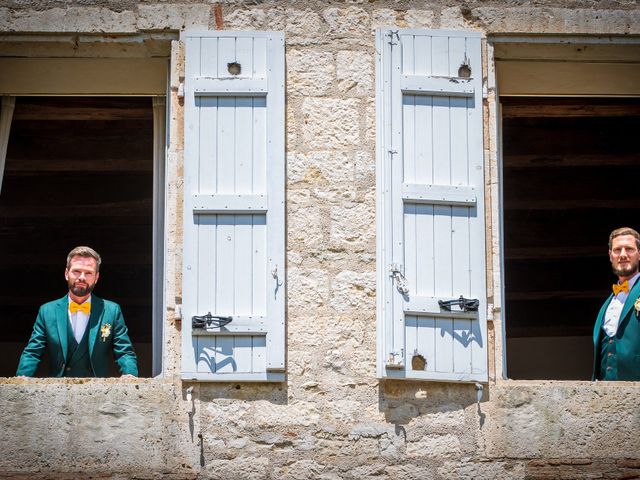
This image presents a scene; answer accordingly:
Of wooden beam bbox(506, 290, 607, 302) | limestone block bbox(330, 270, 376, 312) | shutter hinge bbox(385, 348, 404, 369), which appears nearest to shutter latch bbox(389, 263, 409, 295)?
limestone block bbox(330, 270, 376, 312)

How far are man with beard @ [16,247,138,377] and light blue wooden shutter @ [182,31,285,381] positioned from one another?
0.62m

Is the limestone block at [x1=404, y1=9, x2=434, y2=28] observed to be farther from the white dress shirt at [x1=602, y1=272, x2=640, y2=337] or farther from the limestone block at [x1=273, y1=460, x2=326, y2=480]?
the limestone block at [x1=273, y1=460, x2=326, y2=480]

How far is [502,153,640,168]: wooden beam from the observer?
924cm

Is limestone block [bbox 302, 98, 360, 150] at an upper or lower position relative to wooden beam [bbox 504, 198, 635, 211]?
upper

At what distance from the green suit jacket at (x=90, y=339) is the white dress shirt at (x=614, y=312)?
2.33 metres

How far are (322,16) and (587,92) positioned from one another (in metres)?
1.51

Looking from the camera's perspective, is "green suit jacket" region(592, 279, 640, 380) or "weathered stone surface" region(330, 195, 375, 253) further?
"green suit jacket" region(592, 279, 640, 380)

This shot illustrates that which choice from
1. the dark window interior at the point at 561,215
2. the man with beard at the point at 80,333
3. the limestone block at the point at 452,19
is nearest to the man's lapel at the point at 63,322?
the man with beard at the point at 80,333

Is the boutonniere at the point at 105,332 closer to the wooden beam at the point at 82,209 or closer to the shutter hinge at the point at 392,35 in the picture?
the shutter hinge at the point at 392,35

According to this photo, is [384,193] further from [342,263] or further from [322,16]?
[322,16]

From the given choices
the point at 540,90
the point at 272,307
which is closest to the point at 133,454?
the point at 272,307

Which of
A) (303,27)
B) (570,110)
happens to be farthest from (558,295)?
(303,27)

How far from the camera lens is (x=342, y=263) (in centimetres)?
703

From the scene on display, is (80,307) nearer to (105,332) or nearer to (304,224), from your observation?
(105,332)
